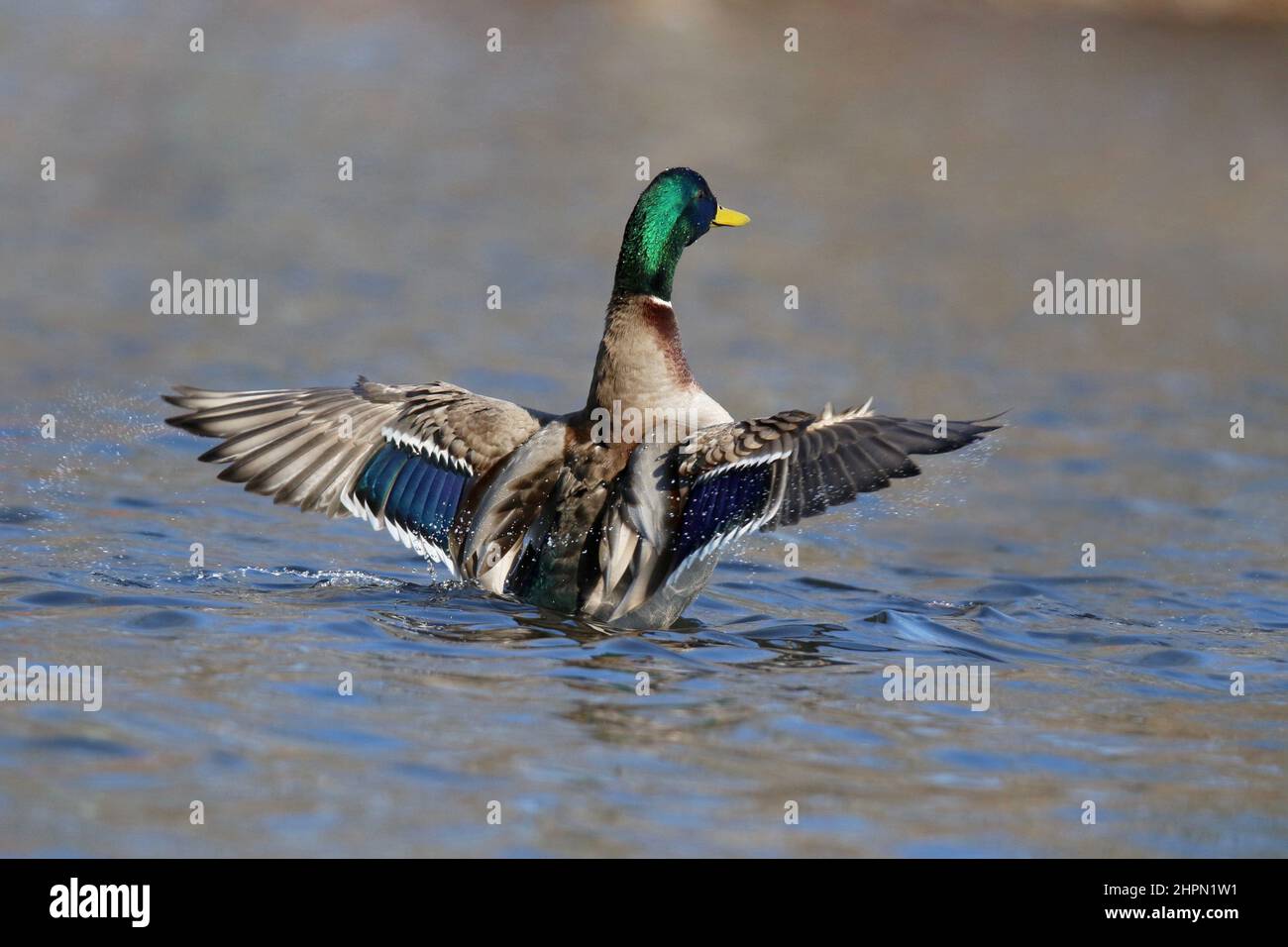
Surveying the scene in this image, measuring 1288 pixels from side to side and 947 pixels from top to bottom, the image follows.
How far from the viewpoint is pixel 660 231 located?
26.7ft

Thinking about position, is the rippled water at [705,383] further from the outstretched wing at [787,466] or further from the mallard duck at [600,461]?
the outstretched wing at [787,466]

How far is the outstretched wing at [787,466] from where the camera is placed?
6730mm

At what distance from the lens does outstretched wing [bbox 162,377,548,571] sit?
7938mm

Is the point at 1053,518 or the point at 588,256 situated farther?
the point at 588,256

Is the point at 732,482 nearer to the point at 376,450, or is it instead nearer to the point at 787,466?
the point at 787,466

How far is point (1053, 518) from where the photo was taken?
37.4ft

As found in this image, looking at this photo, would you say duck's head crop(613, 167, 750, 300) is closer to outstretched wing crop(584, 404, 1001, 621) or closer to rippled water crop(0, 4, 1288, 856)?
outstretched wing crop(584, 404, 1001, 621)

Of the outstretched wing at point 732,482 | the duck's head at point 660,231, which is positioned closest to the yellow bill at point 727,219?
the duck's head at point 660,231

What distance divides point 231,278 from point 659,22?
7.08m

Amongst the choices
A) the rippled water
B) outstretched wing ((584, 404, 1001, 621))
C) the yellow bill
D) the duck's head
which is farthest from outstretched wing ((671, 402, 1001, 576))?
the yellow bill

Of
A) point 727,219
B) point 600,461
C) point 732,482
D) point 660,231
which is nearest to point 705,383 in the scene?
point 727,219

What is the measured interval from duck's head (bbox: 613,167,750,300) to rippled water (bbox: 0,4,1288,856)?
148 centimetres
